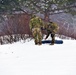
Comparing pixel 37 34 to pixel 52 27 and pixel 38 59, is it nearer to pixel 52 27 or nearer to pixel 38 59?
pixel 52 27

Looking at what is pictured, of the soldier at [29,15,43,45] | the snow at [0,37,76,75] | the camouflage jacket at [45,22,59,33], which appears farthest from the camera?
the camouflage jacket at [45,22,59,33]

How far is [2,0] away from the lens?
78.2 ft

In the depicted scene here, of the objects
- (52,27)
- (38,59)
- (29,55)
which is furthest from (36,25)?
(38,59)

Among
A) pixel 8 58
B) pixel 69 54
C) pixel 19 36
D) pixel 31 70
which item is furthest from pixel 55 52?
pixel 19 36

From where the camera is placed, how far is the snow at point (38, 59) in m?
6.62

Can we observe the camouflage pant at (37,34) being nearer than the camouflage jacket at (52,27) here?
Yes

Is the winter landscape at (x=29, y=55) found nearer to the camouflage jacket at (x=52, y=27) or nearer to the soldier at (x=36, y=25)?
the soldier at (x=36, y=25)

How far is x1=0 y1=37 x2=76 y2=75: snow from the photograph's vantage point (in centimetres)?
662

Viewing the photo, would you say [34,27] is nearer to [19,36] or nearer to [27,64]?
[19,36]

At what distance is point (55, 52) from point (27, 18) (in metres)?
4.98

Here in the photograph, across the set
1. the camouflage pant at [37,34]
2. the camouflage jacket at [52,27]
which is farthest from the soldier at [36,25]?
the camouflage jacket at [52,27]

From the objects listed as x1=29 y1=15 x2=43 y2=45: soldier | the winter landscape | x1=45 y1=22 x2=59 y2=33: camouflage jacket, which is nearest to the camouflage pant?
x1=29 y1=15 x2=43 y2=45: soldier

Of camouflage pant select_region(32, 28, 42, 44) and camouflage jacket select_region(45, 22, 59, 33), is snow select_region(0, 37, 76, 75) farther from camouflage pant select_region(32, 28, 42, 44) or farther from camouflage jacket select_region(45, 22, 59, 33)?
camouflage jacket select_region(45, 22, 59, 33)

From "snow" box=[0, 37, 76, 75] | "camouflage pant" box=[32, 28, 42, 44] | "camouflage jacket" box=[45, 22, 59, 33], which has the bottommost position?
"snow" box=[0, 37, 76, 75]
